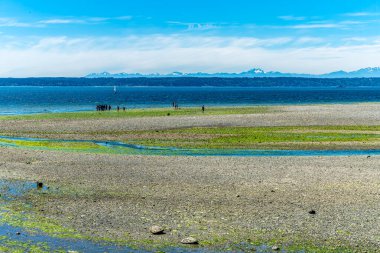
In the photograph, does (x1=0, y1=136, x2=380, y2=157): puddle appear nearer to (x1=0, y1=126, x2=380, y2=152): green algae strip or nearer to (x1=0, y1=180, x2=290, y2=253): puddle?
(x1=0, y1=126, x2=380, y2=152): green algae strip

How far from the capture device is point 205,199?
25.6m

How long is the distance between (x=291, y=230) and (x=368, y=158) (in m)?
22.6

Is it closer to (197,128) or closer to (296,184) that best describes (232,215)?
(296,184)

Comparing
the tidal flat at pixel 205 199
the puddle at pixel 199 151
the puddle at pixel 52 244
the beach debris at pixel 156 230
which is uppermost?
the beach debris at pixel 156 230

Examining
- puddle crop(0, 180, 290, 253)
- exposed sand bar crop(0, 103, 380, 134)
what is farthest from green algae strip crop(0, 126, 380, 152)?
puddle crop(0, 180, 290, 253)

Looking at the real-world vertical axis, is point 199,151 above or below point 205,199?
below

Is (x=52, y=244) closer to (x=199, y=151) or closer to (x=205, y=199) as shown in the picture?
(x=205, y=199)

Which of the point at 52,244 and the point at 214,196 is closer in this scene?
the point at 52,244

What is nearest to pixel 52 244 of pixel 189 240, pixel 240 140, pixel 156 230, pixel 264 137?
pixel 156 230

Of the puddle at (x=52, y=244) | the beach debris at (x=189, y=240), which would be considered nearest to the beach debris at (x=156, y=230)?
the beach debris at (x=189, y=240)

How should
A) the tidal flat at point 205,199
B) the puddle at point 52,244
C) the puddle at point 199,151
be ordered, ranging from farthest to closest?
the puddle at point 199,151
the tidal flat at point 205,199
the puddle at point 52,244

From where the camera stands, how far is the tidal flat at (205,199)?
64.3ft

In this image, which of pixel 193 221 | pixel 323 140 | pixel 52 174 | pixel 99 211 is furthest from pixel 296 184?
pixel 323 140

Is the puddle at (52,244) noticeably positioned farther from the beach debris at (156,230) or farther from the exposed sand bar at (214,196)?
the beach debris at (156,230)
